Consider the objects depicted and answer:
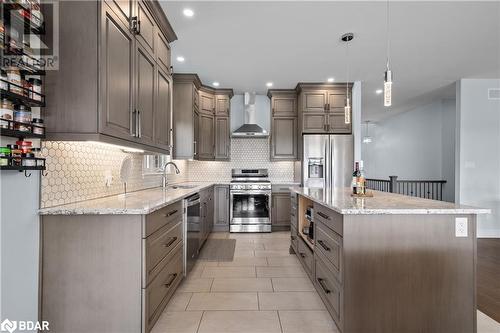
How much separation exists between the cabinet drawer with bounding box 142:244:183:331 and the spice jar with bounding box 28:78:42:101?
1.35 metres

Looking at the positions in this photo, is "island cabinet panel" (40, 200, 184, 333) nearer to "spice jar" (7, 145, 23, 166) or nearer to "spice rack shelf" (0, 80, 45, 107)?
"spice jar" (7, 145, 23, 166)

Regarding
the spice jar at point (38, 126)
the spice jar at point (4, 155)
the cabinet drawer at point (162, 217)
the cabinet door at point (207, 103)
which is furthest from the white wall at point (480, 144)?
the spice jar at point (4, 155)

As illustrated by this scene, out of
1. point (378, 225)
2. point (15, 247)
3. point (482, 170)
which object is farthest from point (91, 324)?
point (482, 170)

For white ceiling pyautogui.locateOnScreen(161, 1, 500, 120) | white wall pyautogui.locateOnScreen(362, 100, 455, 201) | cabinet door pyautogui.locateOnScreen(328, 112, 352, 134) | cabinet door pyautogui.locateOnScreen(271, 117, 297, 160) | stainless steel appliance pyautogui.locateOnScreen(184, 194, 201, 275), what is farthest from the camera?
white wall pyautogui.locateOnScreen(362, 100, 455, 201)

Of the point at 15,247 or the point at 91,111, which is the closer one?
the point at 15,247

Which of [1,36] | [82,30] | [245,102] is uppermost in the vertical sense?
[245,102]

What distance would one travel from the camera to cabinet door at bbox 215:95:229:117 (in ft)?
17.1

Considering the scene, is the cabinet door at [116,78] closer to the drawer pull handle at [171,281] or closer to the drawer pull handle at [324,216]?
the drawer pull handle at [171,281]

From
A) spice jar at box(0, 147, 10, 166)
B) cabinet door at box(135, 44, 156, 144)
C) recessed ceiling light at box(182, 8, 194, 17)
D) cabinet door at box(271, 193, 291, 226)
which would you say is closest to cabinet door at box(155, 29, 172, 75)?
cabinet door at box(135, 44, 156, 144)

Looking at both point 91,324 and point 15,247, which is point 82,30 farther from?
point 91,324

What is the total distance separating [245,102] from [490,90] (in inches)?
177

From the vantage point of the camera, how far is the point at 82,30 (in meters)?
1.59

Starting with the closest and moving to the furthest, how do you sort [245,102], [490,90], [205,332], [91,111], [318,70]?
[91,111], [205,332], [318,70], [490,90], [245,102]

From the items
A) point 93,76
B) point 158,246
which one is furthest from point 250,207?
point 93,76
